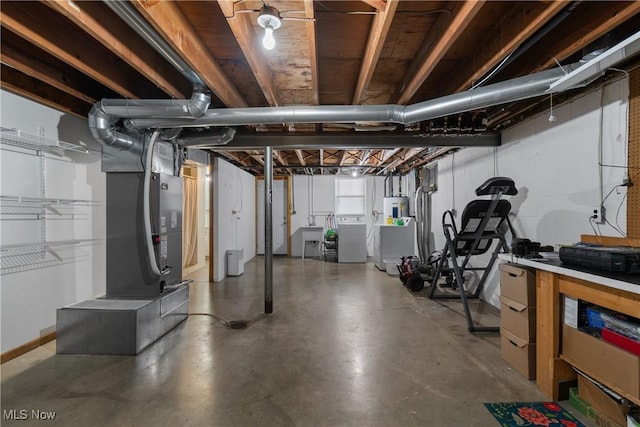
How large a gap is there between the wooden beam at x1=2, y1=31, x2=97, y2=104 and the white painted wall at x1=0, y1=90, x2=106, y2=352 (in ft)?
1.63

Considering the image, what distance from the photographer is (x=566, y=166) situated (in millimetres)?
2482

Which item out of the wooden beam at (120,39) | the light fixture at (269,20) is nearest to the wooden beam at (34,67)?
Answer: the wooden beam at (120,39)

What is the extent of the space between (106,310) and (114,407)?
0.91m

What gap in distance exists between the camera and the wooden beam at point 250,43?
4.72 ft

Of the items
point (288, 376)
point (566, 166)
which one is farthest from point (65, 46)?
point (566, 166)

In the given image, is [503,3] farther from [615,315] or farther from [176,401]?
[176,401]

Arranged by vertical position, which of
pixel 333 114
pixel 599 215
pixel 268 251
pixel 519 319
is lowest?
pixel 519 319

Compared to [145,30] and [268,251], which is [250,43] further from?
[268,251]

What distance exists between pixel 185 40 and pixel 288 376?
7.98ft

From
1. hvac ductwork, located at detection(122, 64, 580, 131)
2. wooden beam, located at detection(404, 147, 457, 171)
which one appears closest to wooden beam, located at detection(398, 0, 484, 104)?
hvac ductwork, located at detection(122, 64, 580, 131)

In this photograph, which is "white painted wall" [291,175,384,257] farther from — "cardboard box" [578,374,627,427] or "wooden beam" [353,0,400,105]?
"cardboard box" [578,374,627,427]

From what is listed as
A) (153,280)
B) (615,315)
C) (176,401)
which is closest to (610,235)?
(615,315)

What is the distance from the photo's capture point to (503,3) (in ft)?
5.31

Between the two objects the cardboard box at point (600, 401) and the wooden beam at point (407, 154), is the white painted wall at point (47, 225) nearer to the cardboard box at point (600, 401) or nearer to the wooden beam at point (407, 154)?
the cardboard box at point (600, 401)
